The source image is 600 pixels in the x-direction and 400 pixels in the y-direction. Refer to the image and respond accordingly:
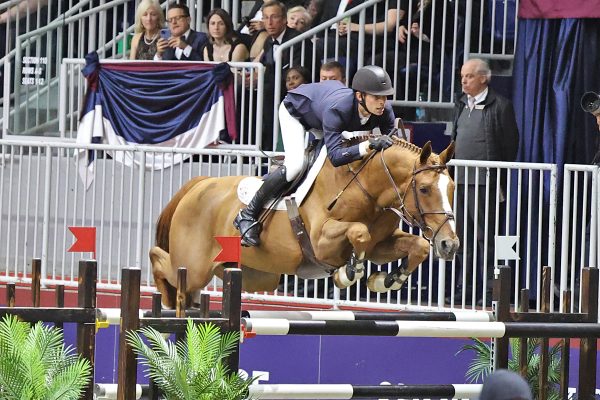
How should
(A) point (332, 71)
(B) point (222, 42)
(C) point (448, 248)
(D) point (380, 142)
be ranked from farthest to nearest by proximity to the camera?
(B) point (222, 42), (A) point (332, 71), (D) point (380, 142), (C) point (448, 248)

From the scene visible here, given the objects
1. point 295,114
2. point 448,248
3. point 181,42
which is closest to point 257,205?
point 295,114

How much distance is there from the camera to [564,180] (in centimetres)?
1070

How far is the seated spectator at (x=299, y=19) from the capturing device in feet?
41.6

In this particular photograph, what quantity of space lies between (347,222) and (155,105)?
11.6 ft

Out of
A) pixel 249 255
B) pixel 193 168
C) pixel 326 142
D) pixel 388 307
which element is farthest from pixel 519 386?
pixel 193 168

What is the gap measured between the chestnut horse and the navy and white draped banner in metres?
1.63

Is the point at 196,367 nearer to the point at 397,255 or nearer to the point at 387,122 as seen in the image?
the point at 397,255

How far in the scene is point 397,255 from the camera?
9.59 metres

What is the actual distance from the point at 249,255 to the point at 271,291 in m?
1.16

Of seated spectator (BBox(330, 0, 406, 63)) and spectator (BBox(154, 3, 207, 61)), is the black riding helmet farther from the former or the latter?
spectator (BBox(154, 3, 207, 61))

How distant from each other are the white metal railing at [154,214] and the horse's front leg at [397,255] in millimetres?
1237

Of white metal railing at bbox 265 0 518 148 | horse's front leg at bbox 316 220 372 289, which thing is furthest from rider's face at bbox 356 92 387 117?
white metal railing at bbox 265 0 518 148

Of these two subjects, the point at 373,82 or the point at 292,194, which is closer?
the point at 373,82

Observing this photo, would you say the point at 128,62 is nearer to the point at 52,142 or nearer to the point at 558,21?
the point at 52,142
